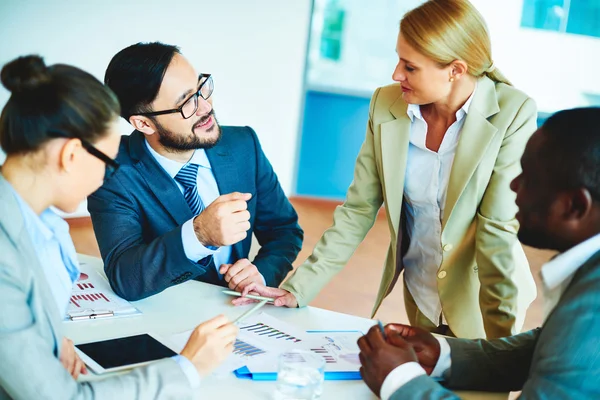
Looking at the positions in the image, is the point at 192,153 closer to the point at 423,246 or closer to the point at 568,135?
the point at 423,246

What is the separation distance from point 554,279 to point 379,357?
39 centimetres

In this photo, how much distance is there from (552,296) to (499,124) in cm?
83

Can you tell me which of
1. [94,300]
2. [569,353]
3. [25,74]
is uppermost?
[25,74]

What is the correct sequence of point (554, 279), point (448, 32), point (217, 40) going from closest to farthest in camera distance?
point (554, 279), point (448, 32), point (217, 40)

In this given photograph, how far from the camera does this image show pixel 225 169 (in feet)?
7.95

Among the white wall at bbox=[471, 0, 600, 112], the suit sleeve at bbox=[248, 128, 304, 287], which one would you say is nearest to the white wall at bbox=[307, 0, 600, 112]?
the white wall at bbox=[471, 0, 600, 112]

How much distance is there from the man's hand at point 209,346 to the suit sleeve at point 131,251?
1.76 feet

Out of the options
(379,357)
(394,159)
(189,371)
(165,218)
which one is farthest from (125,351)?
(394,159)

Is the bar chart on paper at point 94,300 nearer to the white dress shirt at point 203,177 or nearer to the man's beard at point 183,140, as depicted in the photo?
the white dress shirt at point 203,177

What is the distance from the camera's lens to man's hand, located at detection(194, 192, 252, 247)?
1.90 meters

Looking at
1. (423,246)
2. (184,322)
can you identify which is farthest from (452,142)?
(184,322)

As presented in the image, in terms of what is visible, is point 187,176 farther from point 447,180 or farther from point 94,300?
point 447,180

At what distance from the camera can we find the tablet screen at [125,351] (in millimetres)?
1538

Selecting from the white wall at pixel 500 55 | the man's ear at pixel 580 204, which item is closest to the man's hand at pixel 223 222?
the man's ear at pixel 580 204
